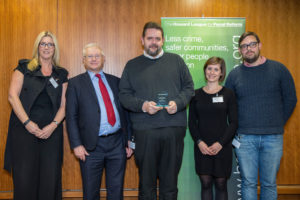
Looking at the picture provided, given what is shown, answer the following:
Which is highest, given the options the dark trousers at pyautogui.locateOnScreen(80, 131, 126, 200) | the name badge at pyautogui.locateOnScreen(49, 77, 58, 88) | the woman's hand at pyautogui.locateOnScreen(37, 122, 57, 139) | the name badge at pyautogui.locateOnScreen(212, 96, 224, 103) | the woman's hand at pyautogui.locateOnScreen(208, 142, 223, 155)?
the name badge at pyautogui.locateOnScreen(49, 77, 58, 88)

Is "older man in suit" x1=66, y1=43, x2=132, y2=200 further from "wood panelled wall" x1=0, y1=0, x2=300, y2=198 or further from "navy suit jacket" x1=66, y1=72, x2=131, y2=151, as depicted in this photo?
"wood panelled wall" x1=0, y1=0, x2=300, y2=198

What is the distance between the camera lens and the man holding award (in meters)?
2.00

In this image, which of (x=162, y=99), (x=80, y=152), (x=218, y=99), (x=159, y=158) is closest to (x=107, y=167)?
(x=80, y=152)

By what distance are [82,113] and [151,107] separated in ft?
2.41

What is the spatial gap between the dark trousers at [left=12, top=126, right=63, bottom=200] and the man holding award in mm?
876

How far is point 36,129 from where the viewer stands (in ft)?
7.05

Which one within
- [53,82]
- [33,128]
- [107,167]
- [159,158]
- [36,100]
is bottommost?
[107,167]

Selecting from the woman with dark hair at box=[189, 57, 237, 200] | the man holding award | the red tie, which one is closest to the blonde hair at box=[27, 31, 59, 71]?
the red tie

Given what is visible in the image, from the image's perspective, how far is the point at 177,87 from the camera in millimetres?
2137

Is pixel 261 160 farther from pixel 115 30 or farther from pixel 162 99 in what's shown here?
pixel 115 30

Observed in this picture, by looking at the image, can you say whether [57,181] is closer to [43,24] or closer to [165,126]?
[165,126]

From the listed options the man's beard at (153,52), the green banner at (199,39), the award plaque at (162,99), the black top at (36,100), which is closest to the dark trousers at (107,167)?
the black top at (36,100)

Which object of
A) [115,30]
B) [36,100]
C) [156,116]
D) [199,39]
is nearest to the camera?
[156,116]

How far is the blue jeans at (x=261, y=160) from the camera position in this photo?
7.39 feet
